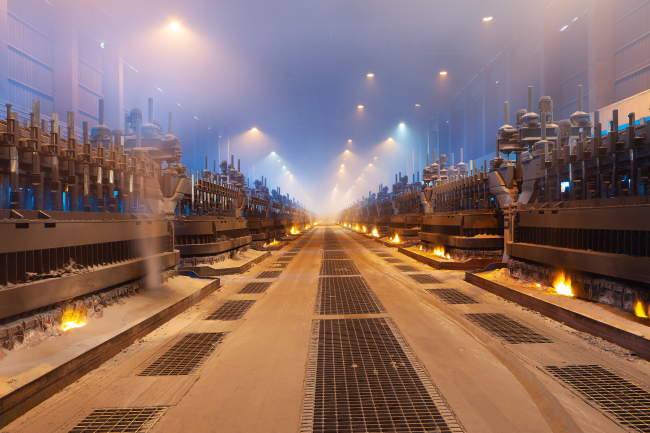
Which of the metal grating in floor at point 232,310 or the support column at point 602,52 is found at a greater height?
the support column at point 602,52

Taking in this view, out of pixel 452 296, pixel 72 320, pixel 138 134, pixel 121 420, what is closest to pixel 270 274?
pixel 138 134

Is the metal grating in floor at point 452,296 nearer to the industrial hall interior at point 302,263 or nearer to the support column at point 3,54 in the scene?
the industrial hall interior at point 302,263

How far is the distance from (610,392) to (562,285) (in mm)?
5127

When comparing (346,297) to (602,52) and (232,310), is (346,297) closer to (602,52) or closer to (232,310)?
(232,310)

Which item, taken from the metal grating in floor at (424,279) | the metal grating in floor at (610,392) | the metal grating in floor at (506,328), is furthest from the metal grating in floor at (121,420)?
the metal grating in floor at (424,279)

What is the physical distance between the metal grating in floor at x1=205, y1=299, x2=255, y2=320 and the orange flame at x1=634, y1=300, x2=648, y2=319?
7.29 metres

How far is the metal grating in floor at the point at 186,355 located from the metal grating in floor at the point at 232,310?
1228mm

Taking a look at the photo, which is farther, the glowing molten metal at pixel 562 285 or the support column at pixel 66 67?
the support column at pixel 66 67

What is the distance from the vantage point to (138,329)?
6.24m

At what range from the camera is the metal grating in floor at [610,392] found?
3.54 m

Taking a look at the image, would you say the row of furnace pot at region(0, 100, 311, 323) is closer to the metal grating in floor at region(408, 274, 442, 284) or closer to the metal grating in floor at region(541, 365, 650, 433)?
the metal grating in floor at region(541, 365, 650, 433)

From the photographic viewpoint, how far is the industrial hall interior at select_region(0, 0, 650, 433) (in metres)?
3.96

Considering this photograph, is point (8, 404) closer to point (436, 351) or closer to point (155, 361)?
point (155, 361)

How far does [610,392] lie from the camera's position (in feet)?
13.4
